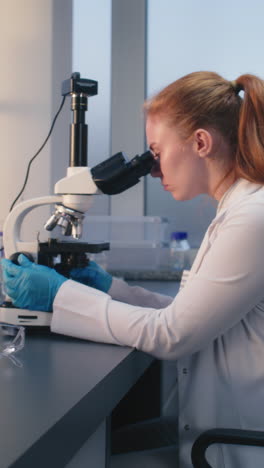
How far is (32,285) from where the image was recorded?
3.87 feet

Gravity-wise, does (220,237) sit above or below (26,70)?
below

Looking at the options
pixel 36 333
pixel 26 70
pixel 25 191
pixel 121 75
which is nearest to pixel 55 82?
pixel 26 70

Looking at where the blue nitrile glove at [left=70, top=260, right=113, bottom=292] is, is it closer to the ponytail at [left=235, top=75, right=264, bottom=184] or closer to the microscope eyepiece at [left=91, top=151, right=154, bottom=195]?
the microscope eyepiece at [left=91, top=151, right=154, bottom=195]

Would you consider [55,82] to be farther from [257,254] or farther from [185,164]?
[257,254]

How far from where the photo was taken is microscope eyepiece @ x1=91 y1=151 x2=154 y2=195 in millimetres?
1239

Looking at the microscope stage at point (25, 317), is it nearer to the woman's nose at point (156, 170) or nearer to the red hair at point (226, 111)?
the woman's nose at point (156, 170)

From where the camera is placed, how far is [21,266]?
1.25 meters

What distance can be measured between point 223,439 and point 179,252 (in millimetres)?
1708

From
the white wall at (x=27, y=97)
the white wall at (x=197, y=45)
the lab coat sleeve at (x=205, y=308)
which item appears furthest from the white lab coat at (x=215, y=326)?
the white wall at (x=197, y=45)

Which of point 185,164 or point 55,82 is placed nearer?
point 185,164

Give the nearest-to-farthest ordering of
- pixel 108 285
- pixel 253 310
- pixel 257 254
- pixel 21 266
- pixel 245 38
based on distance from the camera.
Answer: pixel 257 254 < pixel 253 310 < pixel 21 266 < pixel 108 285 < pixel 245 38

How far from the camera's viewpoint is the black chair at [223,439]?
0.90 meters

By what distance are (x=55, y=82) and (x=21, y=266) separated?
1174 millimetres

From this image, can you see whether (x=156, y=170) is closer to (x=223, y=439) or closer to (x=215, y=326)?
(x=215, y=326)
